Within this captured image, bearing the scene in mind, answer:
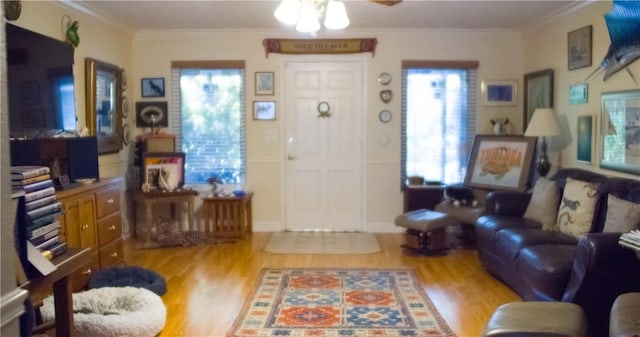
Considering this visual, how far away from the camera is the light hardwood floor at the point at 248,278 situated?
342 cm

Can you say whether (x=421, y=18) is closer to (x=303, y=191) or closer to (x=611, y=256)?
(x=303, y=191)

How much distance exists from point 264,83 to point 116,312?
3.38m

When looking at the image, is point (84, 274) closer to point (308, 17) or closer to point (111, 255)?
point (111, 255)

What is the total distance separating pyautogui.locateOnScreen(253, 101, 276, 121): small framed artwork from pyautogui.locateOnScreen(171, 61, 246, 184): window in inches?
6.1

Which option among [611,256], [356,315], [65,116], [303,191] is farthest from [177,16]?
[611,256]

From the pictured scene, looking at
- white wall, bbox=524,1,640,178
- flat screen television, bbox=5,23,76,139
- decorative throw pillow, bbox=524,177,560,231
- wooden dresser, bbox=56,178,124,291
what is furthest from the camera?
white wall, bbox=524,1,640,178

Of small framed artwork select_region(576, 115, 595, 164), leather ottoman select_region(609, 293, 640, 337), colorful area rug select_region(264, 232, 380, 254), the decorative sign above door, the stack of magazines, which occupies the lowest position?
colorful area rug select_region(264, 232, 380, 254)

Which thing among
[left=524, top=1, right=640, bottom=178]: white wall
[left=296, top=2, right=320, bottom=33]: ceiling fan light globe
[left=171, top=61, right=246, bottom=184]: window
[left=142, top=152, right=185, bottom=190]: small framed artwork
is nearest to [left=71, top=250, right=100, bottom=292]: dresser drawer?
[left=142, top=152, right=185, bottom=190]: small framed artwork

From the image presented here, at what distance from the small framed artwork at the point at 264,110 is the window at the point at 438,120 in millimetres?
1514

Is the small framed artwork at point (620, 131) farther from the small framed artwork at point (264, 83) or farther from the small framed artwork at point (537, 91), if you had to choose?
the small framed artwork at point (264, 83)

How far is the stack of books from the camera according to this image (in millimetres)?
1814

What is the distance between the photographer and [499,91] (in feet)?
19.7

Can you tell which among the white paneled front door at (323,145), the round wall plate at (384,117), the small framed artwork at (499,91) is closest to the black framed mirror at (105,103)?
the white paneled front door at (323,145)

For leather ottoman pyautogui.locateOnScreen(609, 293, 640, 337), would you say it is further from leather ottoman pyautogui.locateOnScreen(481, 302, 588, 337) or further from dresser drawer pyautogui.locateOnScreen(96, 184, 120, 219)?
dresser drawer pyautogui.locateOnScreen(96, 184, 120, 219)
